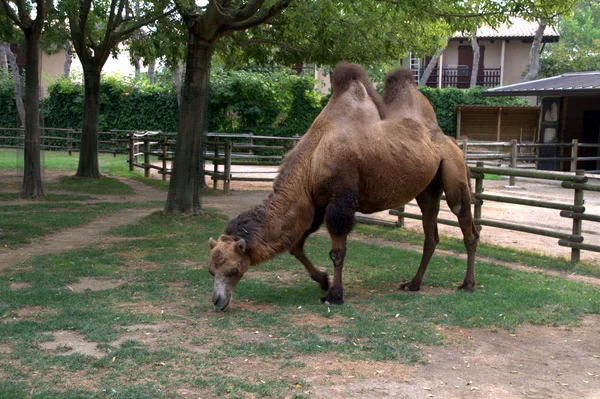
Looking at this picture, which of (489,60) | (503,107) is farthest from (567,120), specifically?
(489,60)

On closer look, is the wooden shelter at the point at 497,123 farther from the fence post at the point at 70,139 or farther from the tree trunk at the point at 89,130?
the fence post at the point at 70,139

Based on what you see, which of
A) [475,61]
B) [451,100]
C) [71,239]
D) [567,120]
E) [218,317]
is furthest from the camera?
[475,61]

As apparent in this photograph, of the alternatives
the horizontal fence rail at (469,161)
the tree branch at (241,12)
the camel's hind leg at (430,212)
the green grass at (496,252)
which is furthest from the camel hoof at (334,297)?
the tree branch at (241,12)

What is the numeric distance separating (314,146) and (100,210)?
8.90m

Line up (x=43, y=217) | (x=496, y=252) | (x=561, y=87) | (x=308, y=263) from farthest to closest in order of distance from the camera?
(x=561, y=87)
(x=43, y=217)
(x=496, y=252)
(x=308, y=263)

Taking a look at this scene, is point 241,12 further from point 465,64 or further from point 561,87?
point 465,64

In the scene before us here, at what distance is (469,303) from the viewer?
7.42 m

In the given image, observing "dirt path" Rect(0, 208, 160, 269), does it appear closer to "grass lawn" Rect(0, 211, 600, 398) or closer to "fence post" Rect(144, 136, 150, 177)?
"grass lawn" Rect(0, 211, 600, 398)

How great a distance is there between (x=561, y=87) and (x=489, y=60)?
64.7ft

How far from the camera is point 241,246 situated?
689 cm

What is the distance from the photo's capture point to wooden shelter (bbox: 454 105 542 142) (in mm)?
33406

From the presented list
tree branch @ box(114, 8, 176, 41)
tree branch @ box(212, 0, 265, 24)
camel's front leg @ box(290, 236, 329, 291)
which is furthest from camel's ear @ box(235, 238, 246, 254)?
tree branch @ box(114, 8, 176, 41)

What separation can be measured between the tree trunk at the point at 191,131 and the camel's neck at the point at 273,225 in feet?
21.4

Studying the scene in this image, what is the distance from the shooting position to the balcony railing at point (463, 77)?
138ft
